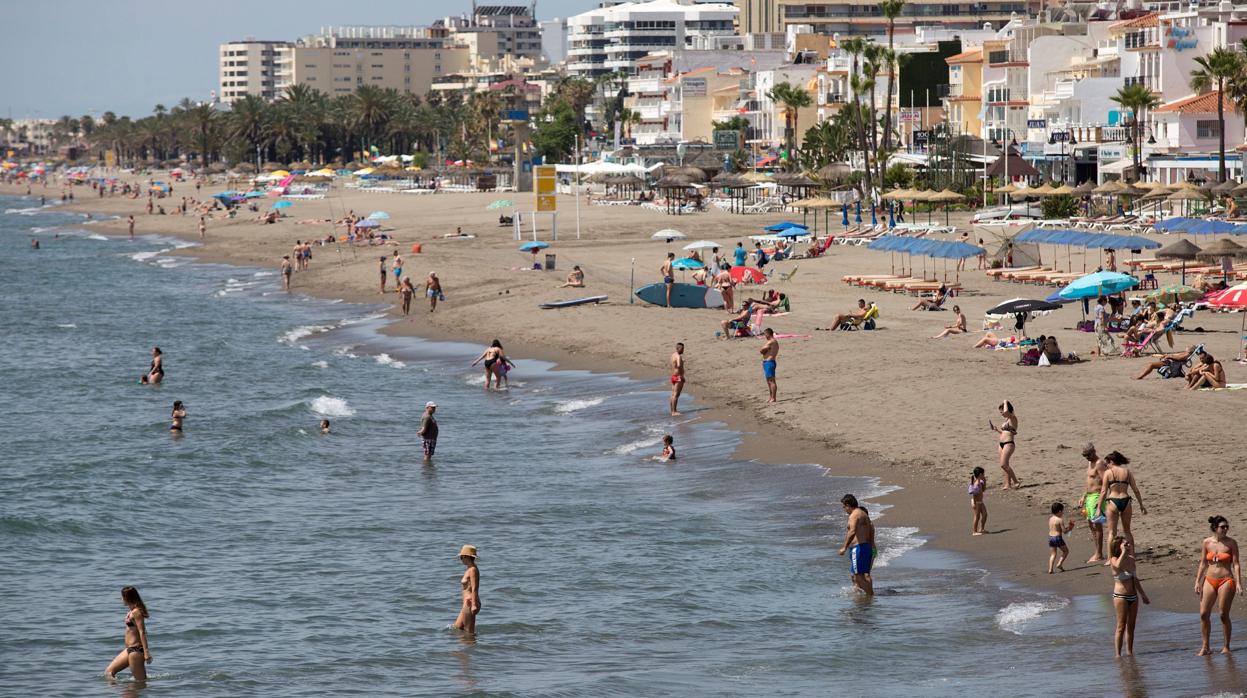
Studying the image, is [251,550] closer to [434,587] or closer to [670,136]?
[434,587]

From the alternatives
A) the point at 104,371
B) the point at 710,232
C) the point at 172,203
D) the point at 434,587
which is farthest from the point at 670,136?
the point at 434,587

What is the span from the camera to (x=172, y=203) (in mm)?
119812

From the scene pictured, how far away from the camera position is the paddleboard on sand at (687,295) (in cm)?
4069

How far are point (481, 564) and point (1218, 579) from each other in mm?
9399

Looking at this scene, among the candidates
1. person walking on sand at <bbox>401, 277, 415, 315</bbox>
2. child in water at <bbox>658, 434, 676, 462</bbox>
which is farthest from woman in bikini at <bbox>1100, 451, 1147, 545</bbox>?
person walking on sand at <bbox>401, 277, 415, 315</bbox>

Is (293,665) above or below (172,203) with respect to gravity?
below

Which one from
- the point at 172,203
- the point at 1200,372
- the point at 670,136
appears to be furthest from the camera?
the point at 670,136

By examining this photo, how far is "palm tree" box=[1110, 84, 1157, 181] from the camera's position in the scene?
67500 millimetres

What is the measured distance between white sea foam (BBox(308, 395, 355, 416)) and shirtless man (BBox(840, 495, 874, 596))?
16.4 metres

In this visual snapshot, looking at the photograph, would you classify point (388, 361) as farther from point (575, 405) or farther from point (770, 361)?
point (770, 361)

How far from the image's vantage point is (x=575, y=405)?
101 feet

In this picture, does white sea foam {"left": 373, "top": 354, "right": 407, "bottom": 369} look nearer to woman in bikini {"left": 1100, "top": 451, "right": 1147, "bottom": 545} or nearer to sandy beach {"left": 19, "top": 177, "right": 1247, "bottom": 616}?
sandy beach {"left": 19, "top": 177, "right": 1247, "bottom": 616}

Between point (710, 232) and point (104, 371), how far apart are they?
29884 mm

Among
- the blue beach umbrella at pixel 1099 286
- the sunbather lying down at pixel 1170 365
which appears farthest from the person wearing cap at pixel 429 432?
the blue beach umbrella at pixel 1099 286
